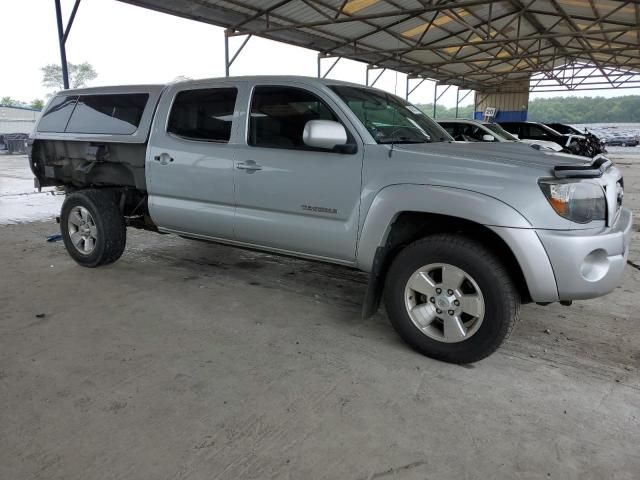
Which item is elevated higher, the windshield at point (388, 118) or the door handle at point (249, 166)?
the windshield at point (388, 118)

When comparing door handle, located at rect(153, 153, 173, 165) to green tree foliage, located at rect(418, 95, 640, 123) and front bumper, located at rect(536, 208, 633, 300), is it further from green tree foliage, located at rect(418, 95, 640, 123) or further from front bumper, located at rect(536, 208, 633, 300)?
green tree foliage, located at rect(418, 95, 640, 123)

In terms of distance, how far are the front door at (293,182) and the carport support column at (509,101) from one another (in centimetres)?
3504

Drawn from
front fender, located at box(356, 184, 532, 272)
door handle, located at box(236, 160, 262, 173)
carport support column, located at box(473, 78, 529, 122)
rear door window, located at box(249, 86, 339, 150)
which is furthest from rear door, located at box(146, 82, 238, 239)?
carport support column, located at box(473, 78, 529, 122)

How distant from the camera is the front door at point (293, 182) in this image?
11.1 feet

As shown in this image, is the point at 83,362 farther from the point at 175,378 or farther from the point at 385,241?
the point at 385,241

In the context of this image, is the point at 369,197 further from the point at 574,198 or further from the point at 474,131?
the point at 474,131

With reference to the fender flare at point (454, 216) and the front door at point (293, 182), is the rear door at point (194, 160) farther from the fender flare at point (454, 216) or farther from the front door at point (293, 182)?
the fender flare at point (454, 216)

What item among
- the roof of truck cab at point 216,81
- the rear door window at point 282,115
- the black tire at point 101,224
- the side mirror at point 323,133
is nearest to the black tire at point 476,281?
the side mirror at point 323,133

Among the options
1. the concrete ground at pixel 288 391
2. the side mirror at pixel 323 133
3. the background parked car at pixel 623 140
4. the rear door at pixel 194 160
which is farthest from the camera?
the background parked car at pixel 623 140

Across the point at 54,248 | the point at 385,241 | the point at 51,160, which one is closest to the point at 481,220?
the point at 385,241

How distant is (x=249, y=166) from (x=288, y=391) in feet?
6.01

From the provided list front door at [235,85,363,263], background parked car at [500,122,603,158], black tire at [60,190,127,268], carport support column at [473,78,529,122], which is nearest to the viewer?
front door at [235,85,363,263]

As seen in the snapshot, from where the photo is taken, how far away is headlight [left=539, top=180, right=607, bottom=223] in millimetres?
2688

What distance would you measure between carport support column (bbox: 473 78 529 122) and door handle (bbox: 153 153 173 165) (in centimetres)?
3499
